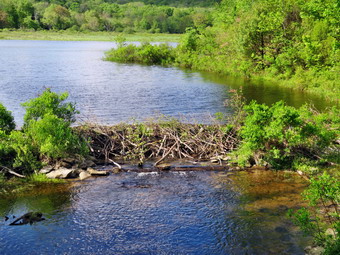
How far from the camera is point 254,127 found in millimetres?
18938

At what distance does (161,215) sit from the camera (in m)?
15.2

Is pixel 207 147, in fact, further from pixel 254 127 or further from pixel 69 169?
pixel 69 169

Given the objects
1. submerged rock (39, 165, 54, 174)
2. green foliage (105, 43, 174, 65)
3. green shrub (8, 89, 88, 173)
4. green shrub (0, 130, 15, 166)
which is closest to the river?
submerged rock (39, 165, 54, 174)

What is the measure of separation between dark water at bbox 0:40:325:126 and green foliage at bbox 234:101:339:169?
660 cm

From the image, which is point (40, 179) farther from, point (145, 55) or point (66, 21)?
point (66, 21)

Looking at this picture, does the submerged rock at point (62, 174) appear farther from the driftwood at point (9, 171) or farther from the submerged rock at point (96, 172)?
the driftwood at point (9, 171)

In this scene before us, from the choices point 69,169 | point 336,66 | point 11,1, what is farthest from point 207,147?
point 11,1

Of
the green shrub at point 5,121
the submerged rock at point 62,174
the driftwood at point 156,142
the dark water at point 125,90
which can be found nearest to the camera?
the submerged rock at point 62,174

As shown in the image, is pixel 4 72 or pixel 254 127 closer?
pixel 254 127

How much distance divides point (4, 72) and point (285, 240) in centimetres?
4668

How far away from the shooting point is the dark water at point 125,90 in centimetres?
3156

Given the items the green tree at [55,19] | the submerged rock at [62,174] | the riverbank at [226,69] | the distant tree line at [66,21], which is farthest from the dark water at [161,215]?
the green tree at [55,19]

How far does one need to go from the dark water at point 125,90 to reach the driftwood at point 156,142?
3094 mm

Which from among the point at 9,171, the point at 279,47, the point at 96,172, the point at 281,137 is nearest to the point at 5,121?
the point at 9,171
